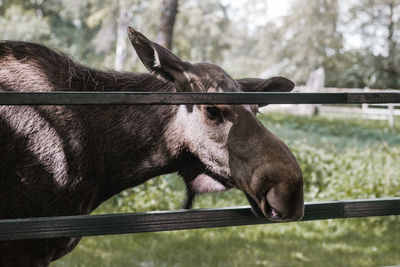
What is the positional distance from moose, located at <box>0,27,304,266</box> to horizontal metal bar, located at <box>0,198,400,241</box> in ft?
0.46

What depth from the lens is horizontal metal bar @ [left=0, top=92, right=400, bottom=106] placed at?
5.95 ft

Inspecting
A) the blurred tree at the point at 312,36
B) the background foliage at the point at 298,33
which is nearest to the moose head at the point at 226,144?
the background foliage at the point at 298,33

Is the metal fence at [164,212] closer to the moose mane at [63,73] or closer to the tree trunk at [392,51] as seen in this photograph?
the moose mane at [63,73]

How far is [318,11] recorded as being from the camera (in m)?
36.8

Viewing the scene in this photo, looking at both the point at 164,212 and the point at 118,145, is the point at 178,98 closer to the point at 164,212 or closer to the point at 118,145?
the point at 164,212

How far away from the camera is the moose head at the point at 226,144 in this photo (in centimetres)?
220

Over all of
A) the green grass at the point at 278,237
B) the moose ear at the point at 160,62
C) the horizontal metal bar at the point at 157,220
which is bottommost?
the green grass at the point at 278,237

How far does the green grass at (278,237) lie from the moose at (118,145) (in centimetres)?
253

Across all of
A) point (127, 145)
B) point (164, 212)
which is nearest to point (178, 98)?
point (164, 212)

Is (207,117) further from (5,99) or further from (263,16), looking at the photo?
(263,16)

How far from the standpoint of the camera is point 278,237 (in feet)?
20.8

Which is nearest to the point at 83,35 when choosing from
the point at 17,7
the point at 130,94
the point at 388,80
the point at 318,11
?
the point at 17,7

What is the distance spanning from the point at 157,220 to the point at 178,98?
1.76ft

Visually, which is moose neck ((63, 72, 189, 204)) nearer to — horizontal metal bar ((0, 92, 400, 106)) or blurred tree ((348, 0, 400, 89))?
horizontal metal bar ((0, 92, 400, 106))
